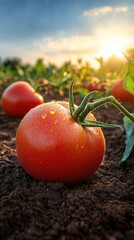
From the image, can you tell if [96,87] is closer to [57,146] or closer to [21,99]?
[21,99]

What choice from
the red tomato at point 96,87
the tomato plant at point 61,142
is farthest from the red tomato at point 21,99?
the tomato plant at point 61,142

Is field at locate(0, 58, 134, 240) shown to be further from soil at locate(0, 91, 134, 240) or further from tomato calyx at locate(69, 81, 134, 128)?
tomato calyx at locate(69, 81, 134, 128)

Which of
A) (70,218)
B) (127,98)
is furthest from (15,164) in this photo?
(127,98)

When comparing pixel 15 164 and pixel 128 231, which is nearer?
pixel 128 231

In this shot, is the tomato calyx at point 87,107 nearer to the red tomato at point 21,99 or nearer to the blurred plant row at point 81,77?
the blurred plant row at point 81,77

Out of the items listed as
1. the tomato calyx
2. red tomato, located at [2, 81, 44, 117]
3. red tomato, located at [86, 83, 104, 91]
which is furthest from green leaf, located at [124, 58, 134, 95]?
red tomato, located at [86, 83, 104, 91]

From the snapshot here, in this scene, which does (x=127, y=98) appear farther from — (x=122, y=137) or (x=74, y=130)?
(x=74, y=130)

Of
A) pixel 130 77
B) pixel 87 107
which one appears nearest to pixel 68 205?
pixel 87 107
